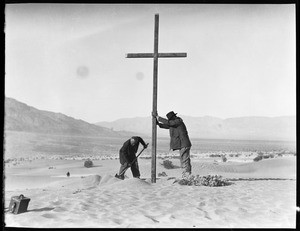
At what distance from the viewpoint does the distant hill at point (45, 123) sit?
9075mm

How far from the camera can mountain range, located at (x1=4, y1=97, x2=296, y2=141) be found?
29.5ft

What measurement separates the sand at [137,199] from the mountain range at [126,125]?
86 cm

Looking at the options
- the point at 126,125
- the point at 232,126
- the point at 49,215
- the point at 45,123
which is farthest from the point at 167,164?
the point at 49,215

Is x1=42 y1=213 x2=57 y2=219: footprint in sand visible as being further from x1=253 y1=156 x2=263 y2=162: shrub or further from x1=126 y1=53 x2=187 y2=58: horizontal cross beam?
x1=253 y1=156 x2=263 y2=162: shrub

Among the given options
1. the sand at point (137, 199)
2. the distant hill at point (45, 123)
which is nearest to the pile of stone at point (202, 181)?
the sand at point (137, 199)

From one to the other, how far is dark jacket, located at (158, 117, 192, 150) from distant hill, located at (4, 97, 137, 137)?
1895 mm

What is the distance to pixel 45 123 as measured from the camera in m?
9.74

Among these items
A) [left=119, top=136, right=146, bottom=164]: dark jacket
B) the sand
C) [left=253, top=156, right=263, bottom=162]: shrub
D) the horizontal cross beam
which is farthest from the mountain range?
the horizontal cross beam

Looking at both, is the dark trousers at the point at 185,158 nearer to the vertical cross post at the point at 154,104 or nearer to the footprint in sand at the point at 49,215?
the vertical cross post at the point at 154,104

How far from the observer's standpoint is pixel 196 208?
7.12 metres

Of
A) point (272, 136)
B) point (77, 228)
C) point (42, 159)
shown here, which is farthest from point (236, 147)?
point (77, 228)

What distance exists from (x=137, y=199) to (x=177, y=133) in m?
1.89

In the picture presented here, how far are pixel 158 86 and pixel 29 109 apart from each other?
3049 mm

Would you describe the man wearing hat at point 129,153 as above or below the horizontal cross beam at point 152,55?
below
